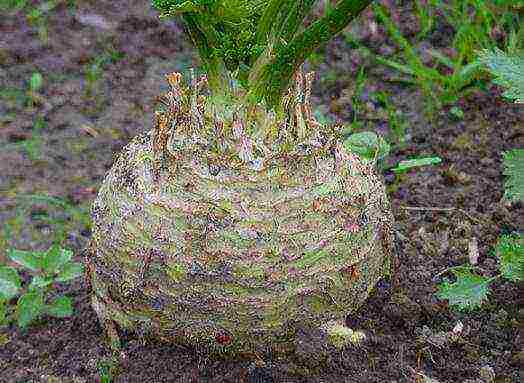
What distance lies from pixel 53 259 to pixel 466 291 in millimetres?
975

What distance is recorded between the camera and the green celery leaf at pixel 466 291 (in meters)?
1.97

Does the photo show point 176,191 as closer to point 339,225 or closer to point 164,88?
point 339,225

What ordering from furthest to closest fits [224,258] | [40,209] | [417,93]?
[417,93] < [40,209] < [224,258]

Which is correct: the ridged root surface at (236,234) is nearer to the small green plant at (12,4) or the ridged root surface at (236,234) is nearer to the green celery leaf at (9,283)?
the green celery leaf at (9,283)

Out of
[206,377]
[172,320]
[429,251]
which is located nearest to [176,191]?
[172,320]

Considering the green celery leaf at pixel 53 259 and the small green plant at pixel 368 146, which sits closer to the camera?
the green celery leaf at pixel 53 259

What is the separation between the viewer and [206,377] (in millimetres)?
2039

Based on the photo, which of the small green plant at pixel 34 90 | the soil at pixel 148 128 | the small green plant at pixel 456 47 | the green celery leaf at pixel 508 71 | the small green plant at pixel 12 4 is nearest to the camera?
the green celery leaf at pixel 508 71

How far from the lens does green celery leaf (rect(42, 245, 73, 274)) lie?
2240mm

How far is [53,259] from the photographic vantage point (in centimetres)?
224

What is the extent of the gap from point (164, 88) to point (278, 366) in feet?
5.94

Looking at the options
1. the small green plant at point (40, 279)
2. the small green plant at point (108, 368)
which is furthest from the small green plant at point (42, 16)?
the small green plant at point (108, 368)

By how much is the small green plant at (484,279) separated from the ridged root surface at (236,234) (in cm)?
19

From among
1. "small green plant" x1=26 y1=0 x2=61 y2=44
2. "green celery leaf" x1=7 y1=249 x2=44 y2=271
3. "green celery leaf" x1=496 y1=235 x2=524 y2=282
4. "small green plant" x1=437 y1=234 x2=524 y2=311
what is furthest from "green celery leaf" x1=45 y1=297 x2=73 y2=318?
"small green plant" x1=26 y1=0 x2=61 y2=44
